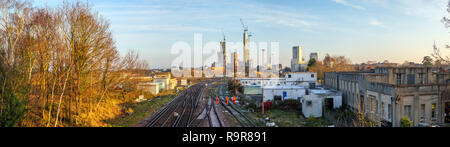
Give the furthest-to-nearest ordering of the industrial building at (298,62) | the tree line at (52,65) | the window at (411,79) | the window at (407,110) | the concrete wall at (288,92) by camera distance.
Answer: the industrial building at (298,62) → the concrete wall at (288,92) → the window at (411,79) → the window at (407,110) → the tree line at (52,65)

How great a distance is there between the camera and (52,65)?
13180 millimetres

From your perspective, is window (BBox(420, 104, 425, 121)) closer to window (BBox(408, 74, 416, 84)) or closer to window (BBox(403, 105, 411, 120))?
window (BBox(403, 105, 411, 120))

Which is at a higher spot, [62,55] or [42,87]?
[62,55]

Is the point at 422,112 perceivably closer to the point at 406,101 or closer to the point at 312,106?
the point at 406,101

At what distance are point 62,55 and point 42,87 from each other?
2.23 metres

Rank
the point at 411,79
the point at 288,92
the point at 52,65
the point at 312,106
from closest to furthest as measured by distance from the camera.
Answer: the point at 52,65 → the point at 312,106 → the point at 411,79 → the point at 288,92

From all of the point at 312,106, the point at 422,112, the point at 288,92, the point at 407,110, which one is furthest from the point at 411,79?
the point at 288,92

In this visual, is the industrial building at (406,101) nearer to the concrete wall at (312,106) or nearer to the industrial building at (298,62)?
the concrete wall at (312,106)

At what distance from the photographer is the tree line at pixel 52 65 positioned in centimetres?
1056

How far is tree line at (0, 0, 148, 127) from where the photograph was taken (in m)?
10.6

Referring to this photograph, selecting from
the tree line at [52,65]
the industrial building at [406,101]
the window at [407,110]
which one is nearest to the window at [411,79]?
the industrial building at [406,101]
